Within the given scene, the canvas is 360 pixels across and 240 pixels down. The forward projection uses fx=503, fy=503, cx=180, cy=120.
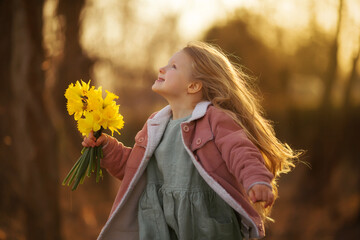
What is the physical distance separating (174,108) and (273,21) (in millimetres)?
8909

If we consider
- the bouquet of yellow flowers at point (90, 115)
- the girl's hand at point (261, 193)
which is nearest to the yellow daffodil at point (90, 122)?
the bouquet of yellow flowers at point (90, 115)

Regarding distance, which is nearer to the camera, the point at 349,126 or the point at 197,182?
the point at 197,182

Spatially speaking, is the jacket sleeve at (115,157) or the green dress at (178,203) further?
the jacket sleeve at (115,157)

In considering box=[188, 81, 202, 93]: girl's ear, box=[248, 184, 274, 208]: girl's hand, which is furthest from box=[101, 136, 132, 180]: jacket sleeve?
box=[248, 184, 274, 208]: girl's hand

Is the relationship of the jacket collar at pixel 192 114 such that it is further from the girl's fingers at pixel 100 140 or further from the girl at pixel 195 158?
the girl's fingers at pixel 100 140

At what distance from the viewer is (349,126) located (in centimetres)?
1162

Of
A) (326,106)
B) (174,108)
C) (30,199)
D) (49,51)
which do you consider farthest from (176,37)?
(174,108)

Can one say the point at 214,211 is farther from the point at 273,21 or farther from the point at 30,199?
the point at 273,21

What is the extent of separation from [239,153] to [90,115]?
3.26ft

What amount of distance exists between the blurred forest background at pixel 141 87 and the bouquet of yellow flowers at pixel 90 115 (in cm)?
351

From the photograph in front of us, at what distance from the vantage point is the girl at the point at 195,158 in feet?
9.77

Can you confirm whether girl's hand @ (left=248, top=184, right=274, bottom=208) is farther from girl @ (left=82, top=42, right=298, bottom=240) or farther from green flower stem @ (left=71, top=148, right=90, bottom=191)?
green flower stem @ (left=71, top=148, right=90, bottom=191)

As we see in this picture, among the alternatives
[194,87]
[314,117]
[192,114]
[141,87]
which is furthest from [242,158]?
[314,117]

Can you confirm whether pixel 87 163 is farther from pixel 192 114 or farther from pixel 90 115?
pixel 192 114
